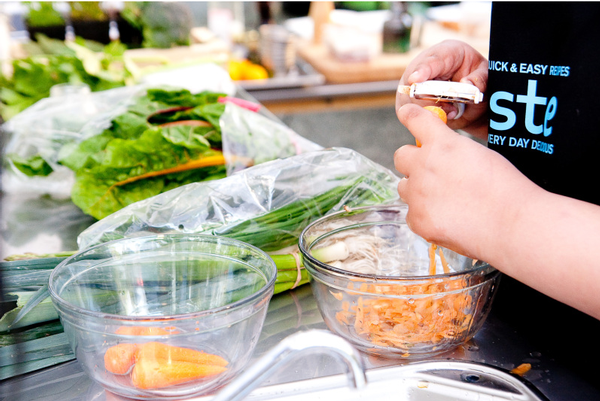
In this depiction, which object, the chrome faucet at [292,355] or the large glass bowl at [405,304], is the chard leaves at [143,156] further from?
the chrome faucet at [292,355]

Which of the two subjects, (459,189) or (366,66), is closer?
(459,189)

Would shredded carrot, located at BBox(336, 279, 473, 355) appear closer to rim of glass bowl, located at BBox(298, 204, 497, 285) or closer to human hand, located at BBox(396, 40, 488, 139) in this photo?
rim of glass bowl, located at BBox(298, 204, 497, 285)

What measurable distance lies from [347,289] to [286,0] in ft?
14.2

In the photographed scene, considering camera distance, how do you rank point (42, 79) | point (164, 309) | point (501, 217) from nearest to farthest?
point (501, 217), point (164, 309), point (42, 79)

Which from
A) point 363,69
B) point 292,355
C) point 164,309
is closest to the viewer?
point 292,355

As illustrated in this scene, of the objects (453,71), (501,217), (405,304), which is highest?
(453,71)

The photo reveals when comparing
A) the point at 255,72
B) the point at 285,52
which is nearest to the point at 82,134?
the point at 255,72

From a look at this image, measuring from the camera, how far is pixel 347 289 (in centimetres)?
74

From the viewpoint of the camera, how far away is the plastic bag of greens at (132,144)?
1.19 metres

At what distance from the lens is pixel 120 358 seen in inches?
26.5

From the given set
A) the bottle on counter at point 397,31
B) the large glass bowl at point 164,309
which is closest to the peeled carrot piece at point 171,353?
the large glass bowl at point 164,309

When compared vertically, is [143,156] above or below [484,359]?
above

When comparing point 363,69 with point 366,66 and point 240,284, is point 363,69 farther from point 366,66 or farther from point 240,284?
point 240,284

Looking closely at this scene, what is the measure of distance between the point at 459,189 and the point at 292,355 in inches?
11.2
